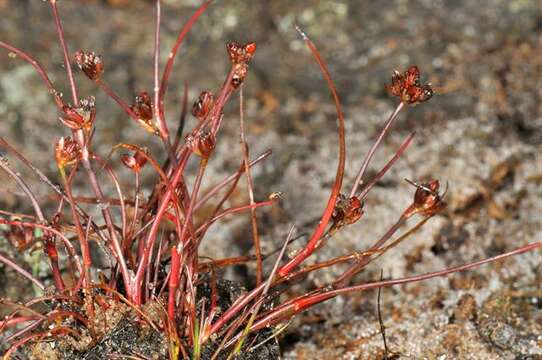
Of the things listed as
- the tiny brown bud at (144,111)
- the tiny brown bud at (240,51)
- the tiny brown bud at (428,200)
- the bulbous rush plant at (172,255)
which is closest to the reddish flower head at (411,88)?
the bulbous rush plant at (172,255)

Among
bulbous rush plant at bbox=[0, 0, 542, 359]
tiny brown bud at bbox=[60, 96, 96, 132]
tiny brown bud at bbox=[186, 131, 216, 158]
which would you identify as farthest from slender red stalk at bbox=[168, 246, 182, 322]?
tiny brown bud at bbox=[60, 96, 96, 132]

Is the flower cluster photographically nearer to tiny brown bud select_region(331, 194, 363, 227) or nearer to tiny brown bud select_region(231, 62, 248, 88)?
tiny brown bud select_region(231, 62, 248, 88)

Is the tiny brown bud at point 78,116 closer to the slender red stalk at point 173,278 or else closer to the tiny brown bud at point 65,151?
the tiny brown bud at point 65,151

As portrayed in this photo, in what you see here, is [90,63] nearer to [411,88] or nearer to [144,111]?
[144,111]

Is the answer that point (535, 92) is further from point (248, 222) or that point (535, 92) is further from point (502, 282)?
point (248, 222)

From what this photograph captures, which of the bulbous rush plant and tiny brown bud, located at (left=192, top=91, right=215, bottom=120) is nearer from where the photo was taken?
the bulbous rush plant

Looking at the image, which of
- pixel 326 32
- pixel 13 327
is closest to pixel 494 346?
pixel 13 327
